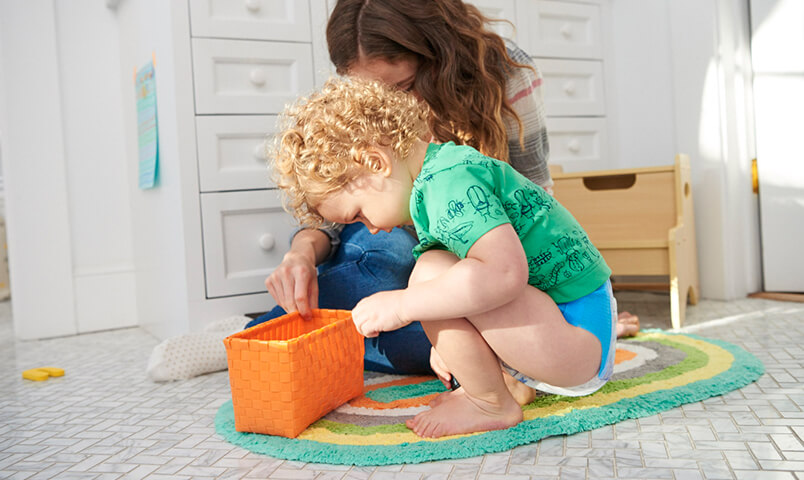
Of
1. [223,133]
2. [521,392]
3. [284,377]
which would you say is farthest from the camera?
[223,133]

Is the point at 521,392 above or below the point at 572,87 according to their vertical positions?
below

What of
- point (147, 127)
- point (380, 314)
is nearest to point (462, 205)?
point (380, 314)

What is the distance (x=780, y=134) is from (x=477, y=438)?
1371 millimetres

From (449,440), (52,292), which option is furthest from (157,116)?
(449,440)

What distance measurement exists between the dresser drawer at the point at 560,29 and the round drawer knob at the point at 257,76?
717 millimetres

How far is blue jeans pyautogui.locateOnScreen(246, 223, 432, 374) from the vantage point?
1.19m

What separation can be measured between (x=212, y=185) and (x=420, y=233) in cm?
74

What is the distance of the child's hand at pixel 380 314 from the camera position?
2.56 feet

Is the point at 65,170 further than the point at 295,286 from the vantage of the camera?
Yes

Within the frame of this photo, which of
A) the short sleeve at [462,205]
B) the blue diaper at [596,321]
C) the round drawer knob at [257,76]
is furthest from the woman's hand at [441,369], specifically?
the round drawer knob at [257,76]

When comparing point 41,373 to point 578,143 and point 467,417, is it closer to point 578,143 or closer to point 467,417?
point 467,417

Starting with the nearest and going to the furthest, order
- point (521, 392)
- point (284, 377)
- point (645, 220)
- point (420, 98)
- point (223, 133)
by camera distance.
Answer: point (284, 377), point (521, 392), point (420, 98), point (223, 133), point (645, 220)

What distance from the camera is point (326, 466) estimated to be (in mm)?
784

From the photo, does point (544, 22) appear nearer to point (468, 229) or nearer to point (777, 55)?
point (777, 55)
